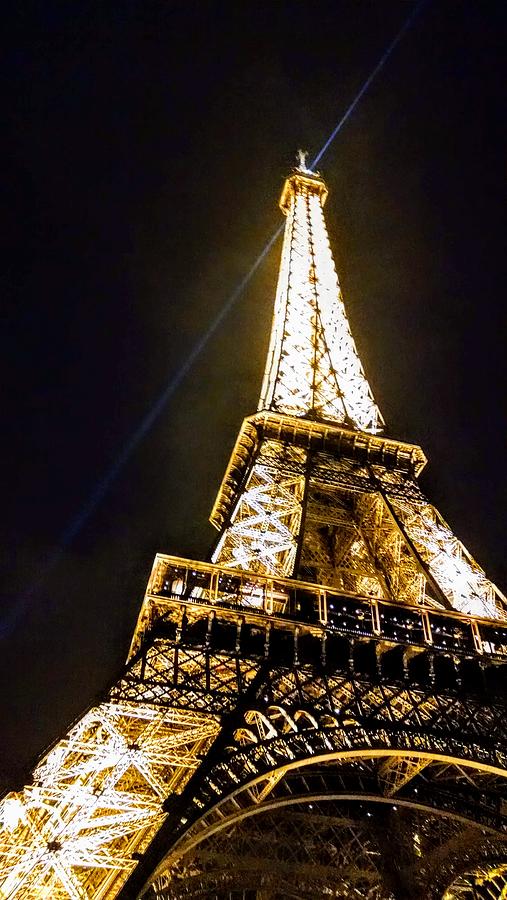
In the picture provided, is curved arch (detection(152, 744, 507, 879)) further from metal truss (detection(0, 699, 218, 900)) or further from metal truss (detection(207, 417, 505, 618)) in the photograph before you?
metal truss (detection(207, 417, 505, 618))

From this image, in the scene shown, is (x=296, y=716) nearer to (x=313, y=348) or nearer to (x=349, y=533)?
(x=349, y=533)

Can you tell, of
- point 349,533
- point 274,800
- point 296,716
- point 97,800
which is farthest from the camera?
point 349,533

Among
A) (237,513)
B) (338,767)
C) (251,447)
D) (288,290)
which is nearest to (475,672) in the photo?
(338,767)

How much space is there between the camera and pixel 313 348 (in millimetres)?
27000

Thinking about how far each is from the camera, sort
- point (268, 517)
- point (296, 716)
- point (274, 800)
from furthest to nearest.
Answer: point (268, 517), point (274, 800), point (296, 716)

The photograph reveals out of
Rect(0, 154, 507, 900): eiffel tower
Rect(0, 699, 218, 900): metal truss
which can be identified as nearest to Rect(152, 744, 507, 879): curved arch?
Rect(0, 154, 507, 900): eiffel tower

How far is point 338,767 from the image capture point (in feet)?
56.9

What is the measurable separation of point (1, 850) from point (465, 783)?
11.7 m

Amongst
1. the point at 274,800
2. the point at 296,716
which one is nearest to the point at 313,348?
the point at 296,716

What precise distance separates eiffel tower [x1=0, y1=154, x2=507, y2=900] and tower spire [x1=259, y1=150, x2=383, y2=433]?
0.33 m

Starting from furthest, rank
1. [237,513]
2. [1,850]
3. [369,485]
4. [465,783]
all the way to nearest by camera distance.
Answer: [369,485] → [237,513] → [465,783] → [1,850]

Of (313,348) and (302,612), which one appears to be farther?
(313,348)

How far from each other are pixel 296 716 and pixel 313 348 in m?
17.6

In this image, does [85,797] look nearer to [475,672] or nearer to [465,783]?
[475,672]
